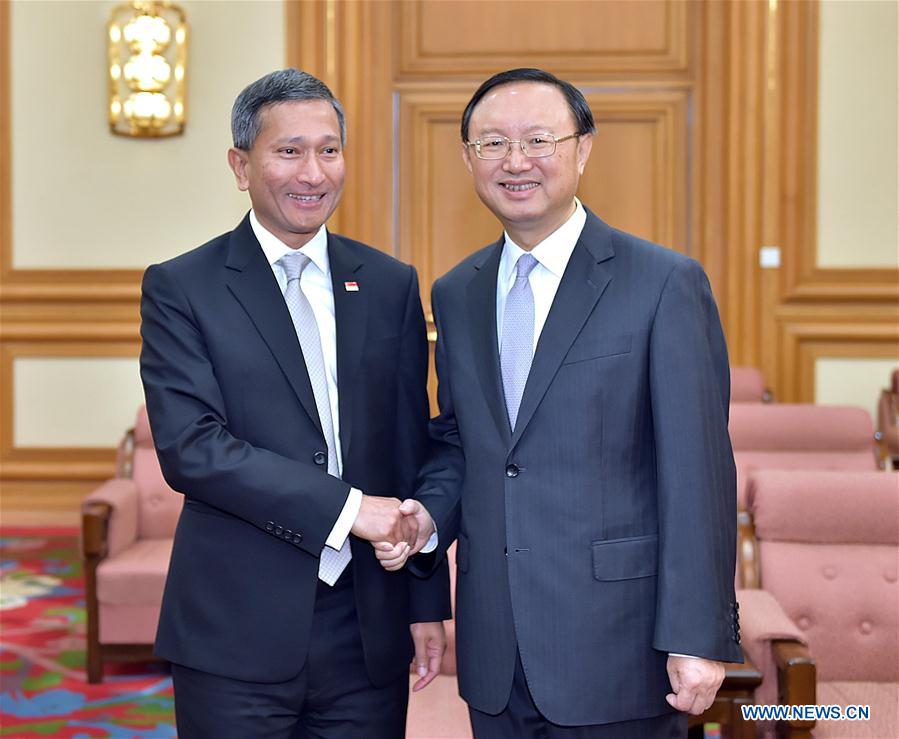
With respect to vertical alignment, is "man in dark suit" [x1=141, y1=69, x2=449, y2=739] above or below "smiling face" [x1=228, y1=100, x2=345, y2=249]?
below

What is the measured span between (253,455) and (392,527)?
262 mm

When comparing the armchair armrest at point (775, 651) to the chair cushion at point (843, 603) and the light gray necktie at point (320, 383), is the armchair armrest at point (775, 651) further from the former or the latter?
the light gray necktie at point (320, 383)

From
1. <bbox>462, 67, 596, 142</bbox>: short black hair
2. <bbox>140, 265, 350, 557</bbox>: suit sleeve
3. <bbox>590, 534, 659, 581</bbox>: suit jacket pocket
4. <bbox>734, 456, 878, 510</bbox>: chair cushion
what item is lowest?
<bbox>734, 456, 878, 510</bbox>: chair cushion

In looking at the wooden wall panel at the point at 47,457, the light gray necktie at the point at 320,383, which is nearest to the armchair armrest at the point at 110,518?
the wooden wall panel at the point at 47,457

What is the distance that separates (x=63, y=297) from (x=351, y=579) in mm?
5270

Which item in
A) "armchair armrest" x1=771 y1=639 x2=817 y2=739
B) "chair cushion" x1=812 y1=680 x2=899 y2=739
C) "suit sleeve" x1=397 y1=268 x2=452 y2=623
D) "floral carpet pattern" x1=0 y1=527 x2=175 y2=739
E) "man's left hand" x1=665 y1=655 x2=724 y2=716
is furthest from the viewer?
"floral carpet pattern" x1=0 y1=527 x2=175 y2=739

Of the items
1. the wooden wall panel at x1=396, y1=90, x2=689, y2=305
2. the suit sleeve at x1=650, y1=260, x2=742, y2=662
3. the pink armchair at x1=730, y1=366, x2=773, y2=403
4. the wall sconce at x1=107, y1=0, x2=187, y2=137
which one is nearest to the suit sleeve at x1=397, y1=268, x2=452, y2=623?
the suit sleeve at x1=650, y1=260, x2=742, y2=662

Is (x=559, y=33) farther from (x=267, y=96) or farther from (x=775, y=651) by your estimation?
(x=267, y=96)

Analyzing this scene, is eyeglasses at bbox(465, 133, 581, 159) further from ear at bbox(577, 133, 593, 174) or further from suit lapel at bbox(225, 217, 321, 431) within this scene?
suit lapel at bbox(225, 217, 321, 431)

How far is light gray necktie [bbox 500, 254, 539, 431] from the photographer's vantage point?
1.83m

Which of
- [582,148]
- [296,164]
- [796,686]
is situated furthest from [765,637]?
[296,164]

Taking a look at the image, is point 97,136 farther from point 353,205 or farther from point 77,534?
point 77,534

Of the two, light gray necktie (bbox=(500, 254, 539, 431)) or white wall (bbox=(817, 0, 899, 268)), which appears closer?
light gray necktie (bbox=(500, 254, 539, 431))

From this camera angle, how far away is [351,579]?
189 cm
